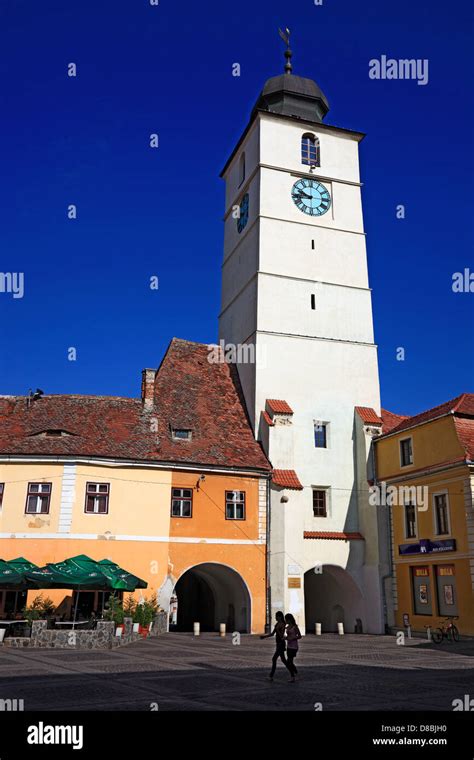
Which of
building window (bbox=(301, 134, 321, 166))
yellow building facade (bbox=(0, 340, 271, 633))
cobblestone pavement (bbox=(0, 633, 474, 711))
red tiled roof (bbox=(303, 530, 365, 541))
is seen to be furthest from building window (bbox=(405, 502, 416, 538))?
building window (bbox=(301, 134, 321, 166))

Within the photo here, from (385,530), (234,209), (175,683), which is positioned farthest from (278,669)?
(234,209)

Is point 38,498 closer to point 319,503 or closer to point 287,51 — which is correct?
point 319,503

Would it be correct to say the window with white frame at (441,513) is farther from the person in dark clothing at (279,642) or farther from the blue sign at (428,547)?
the person in dark clothing at (279,642)

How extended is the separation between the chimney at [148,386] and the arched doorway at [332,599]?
11020 millimetres

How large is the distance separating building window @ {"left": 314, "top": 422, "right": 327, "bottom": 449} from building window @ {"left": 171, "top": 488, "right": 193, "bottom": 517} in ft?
23.1

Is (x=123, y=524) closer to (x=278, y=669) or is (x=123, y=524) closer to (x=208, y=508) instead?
(x=208, y=508)

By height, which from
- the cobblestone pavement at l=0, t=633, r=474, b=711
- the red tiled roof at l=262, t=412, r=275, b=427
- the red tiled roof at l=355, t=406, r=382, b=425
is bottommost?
the cobblestone pavement at l=0, t=633, r=474, b=711

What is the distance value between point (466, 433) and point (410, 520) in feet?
16.0

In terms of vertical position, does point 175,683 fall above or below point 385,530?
below

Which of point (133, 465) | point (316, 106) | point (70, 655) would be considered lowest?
point (70, 655)

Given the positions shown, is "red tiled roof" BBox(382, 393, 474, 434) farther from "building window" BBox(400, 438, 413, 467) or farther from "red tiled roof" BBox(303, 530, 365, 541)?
"red tiled roof" BBox(303, 530, 365, 541)

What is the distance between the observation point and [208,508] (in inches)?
1104

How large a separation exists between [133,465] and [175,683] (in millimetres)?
15102

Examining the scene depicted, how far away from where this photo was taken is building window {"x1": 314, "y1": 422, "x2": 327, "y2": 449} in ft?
104
